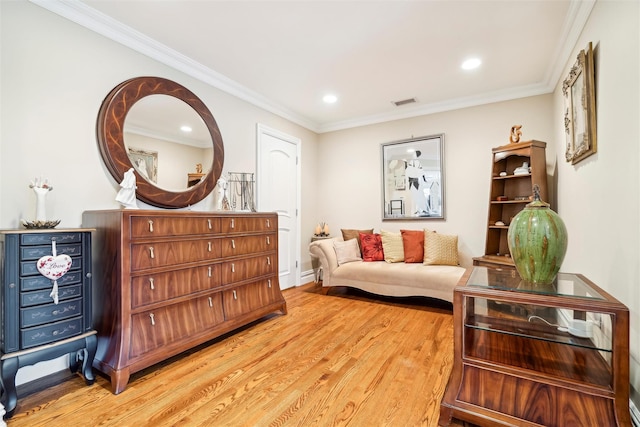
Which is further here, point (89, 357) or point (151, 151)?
point (151, 151)

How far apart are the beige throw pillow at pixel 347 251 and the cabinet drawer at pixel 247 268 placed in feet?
3.84

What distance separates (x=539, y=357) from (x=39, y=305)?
271 cm

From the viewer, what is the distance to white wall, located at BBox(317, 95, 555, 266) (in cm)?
368

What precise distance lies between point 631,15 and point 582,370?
5.80ft

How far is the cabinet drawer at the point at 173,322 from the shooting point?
1.94m

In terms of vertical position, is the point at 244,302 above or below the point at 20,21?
below

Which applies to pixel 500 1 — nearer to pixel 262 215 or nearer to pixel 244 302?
pixel 262 215

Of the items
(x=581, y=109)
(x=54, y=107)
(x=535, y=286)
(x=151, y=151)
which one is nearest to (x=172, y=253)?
(x=151, y=151)

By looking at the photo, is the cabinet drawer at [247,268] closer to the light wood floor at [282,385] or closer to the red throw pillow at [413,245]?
the light wood floor at [282,385]

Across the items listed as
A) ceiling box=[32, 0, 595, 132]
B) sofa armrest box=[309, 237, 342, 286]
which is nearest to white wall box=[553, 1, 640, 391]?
ceiling box=[32, 0, 595, 132]

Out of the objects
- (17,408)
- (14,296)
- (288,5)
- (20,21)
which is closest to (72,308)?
(14,296)

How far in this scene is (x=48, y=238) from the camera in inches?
67.2

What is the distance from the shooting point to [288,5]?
6.99 feet

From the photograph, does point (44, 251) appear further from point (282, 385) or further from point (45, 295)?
point (282, 385)
